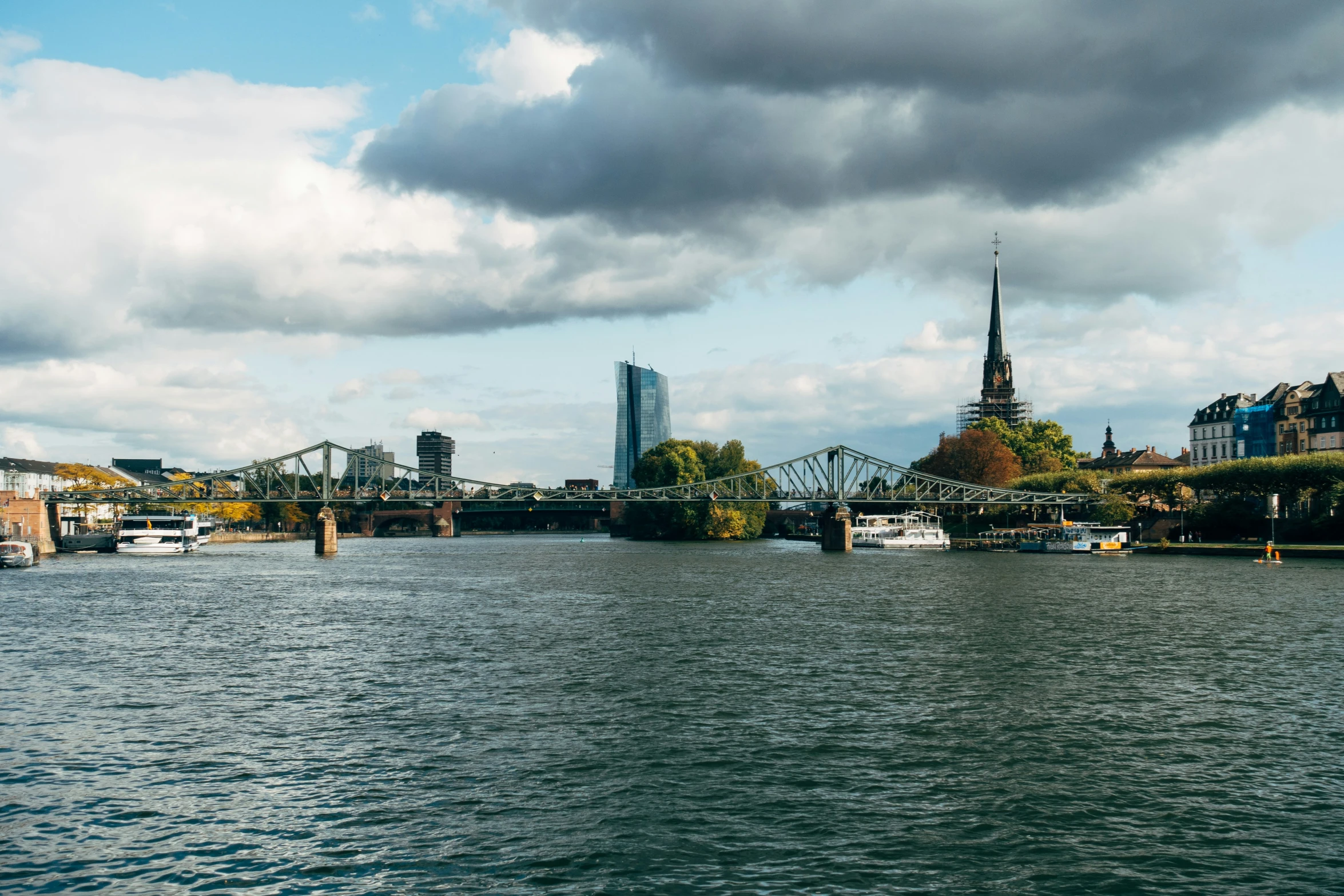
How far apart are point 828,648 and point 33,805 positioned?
1097 inches

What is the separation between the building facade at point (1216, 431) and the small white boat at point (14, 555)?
170m

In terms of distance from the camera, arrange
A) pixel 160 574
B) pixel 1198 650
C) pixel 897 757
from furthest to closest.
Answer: pixel 160 574
pixel 1198 650
pixel 897 757

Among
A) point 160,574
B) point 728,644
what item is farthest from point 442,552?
point 728,644

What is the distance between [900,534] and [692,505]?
39.6 metres

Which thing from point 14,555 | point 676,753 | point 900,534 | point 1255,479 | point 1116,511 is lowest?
point 900,534

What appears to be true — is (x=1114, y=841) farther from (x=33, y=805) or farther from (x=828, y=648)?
(x=828, y=648)

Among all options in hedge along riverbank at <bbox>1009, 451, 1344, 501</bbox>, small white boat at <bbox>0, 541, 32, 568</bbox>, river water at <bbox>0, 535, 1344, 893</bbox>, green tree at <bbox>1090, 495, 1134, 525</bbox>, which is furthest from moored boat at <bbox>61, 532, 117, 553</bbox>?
hedge along riverbank at <bbox>1009, 451, 1344, 501</bbox>

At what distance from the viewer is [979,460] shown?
170 metres

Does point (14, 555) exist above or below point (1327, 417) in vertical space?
below

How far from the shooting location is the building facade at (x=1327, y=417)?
138750 mm

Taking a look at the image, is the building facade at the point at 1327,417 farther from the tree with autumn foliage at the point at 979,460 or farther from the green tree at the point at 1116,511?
the tree with autumn foliage at the point at 979,460

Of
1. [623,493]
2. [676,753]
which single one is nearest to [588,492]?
[623,493]

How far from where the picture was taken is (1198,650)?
4006 cm

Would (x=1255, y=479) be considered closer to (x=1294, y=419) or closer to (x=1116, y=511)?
(x=1116, y=511)
